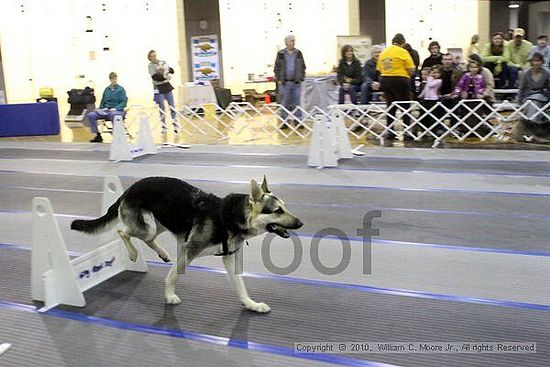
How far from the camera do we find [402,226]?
208 inches

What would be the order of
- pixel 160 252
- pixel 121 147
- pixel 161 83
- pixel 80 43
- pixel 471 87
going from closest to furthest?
pixel 160 252
pixel 121 147
pixel 471 87
pixel 161 83
pixel 80 43

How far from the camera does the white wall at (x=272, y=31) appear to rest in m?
20.0

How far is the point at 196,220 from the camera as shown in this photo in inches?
136

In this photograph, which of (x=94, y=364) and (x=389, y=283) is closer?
(x=94, y=364)

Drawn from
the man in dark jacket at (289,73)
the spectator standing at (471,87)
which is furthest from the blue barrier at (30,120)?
the spectator standing at (471,87)

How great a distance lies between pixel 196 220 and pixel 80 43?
2029cm

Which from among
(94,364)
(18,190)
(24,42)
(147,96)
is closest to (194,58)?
(147,96)

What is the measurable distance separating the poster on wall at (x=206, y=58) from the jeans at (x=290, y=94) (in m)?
9.72

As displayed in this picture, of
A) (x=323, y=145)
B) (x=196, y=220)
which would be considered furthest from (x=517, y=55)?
(x=196, y=220)

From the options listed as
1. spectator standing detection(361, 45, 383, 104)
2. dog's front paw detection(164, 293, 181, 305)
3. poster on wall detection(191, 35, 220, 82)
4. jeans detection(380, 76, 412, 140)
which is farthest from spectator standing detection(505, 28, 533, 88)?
poster on wall detection(191, 35, 220, 82)

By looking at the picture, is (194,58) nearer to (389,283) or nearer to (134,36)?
(134,36)

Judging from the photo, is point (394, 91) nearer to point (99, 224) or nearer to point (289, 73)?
point (289, 73)

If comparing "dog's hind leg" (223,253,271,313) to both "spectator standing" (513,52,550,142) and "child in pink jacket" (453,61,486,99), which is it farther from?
"child in pink jacket" (453,61,486,99)

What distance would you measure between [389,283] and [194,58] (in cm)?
1905
